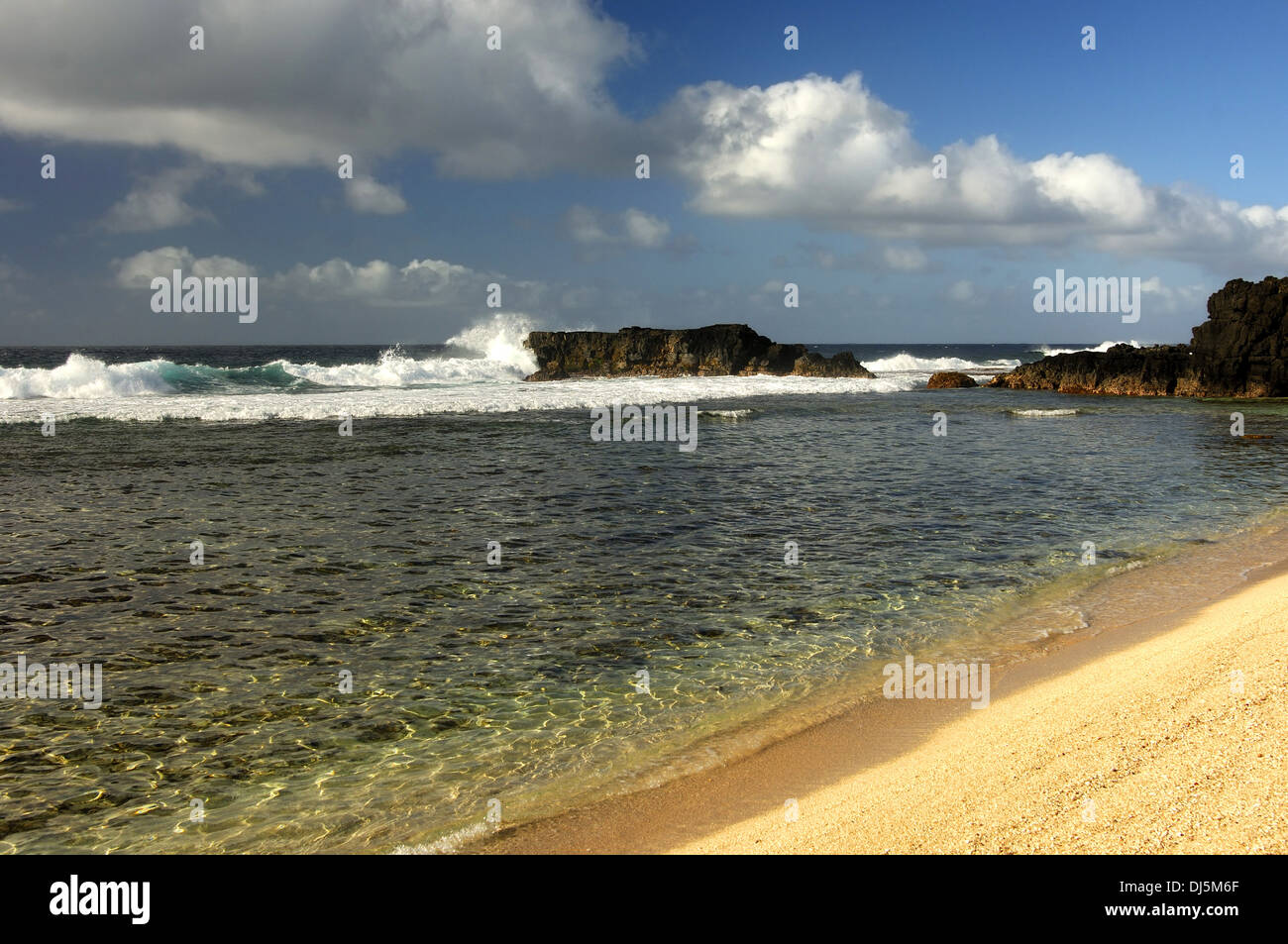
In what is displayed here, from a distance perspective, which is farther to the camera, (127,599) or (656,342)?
(656,342)

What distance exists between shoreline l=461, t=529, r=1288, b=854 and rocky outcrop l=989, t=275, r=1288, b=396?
2024 inches

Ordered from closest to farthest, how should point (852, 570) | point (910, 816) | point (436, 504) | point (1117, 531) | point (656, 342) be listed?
point (910, 816), point (852, 570), point (1117, 531), point (436, 504), point (656, 342)

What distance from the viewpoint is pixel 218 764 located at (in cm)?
616

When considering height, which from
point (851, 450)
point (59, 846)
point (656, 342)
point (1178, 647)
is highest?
point (656, 342)

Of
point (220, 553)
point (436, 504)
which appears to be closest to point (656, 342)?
point (436, 504)

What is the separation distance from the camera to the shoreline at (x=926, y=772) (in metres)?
4.74

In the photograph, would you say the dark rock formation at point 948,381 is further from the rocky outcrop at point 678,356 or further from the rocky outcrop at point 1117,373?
the rocky outcrop at point 678,356

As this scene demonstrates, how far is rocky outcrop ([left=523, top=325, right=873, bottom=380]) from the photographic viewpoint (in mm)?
71062

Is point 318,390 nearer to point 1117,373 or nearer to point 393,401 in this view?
point 393,401

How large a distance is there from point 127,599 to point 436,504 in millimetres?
6715
